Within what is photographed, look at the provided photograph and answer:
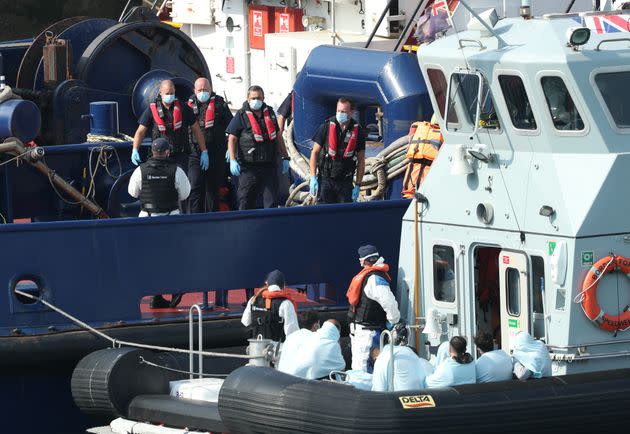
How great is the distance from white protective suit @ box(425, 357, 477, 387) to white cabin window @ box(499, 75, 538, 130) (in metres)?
1.43

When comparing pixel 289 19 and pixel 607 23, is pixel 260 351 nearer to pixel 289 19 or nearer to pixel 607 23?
pixel 607 23

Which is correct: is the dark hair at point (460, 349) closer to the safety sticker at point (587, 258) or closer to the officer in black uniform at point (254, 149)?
the safety sticker at point (587, 258)

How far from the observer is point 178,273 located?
1070 cm

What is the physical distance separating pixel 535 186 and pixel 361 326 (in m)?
1.43

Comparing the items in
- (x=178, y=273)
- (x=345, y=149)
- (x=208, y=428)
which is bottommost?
(x=208, y=428)

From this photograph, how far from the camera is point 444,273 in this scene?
31.2ft

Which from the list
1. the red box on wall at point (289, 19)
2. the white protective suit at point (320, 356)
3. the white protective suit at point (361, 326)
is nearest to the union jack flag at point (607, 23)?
the white protective suit at point (361, 326)

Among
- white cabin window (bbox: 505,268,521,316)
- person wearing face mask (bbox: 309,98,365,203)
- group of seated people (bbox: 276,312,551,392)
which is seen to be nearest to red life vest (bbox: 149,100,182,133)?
person wearing face mask (bbox: 309,98,365,203)

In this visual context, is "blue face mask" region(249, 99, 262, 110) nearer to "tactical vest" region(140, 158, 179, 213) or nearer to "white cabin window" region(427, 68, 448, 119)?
"tactical vest" region(140, 158, 179, 213)

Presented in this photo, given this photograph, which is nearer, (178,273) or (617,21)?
(617,21)

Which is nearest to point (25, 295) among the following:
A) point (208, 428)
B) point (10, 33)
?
point (208, 428)

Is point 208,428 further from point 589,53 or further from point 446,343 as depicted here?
point 589,53

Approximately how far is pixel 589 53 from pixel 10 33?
1967 centimetres

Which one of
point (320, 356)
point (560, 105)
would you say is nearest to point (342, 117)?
point (560, 105)
